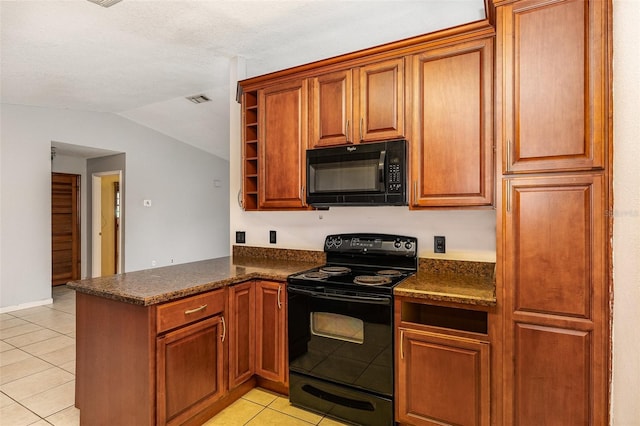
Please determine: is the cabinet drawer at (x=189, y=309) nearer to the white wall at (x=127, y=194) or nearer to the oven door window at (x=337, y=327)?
the oven door window at (x=337, y=327)

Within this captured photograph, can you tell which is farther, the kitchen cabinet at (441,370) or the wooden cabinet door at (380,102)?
the wooden cabinet door at (380,102)

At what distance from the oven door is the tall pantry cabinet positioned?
0.60 metres

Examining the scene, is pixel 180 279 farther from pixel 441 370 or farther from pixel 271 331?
pixel 441 370

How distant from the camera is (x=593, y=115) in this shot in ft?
5.03

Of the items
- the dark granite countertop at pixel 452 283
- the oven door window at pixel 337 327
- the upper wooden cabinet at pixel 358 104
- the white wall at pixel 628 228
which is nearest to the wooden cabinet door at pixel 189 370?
the oven door window at pixel 337 327

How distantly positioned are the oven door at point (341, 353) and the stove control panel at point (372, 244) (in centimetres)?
61

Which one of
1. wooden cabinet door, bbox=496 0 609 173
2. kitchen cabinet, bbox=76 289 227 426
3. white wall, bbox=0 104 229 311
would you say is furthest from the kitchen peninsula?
white wall, bbox=0 104 229 311

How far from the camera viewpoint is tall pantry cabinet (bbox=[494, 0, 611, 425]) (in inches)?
59.9

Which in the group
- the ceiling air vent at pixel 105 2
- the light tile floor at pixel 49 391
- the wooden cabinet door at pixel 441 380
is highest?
the ceiling air vent at pixel 105 2

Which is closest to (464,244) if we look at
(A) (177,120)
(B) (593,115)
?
(B) (593,115)

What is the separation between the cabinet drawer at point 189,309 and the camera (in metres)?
1.80

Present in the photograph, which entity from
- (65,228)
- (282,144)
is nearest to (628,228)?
(282,144)

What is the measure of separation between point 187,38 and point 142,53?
55 cm

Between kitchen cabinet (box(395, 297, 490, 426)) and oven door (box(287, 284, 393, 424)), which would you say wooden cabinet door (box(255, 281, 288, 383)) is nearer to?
oven door (box(287, 284, 393, 424))
